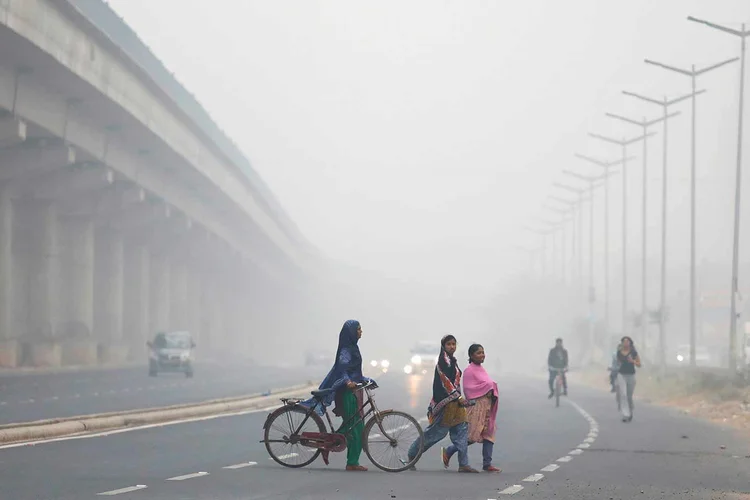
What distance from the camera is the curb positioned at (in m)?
21.7

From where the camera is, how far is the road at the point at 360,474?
15102 mm

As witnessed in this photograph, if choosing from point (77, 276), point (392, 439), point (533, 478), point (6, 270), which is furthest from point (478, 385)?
point (77, 276)

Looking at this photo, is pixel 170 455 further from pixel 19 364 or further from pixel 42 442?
pixel 19 364

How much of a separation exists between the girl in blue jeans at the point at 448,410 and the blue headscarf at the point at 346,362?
0.97m

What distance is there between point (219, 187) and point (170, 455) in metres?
59.1

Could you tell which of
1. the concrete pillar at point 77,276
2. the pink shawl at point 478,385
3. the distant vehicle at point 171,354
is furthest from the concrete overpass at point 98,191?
the pink shawl at point 478,385

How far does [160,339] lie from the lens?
63.0m

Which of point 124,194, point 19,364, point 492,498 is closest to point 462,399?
point 492,498

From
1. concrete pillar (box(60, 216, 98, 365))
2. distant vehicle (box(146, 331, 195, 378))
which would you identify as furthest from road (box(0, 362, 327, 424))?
concrete pillar (box(60, 216, 98, 365))

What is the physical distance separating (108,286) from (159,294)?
15.5 m

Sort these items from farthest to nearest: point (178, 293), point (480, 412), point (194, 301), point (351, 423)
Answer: point (194, 301) < point (178, 293) < point (480, 412) < point (351, 423)

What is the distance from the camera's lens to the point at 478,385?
60.5ft

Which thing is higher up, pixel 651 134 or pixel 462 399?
pixel 651 134

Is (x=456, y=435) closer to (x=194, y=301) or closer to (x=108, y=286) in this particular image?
(x=108, y=286)
